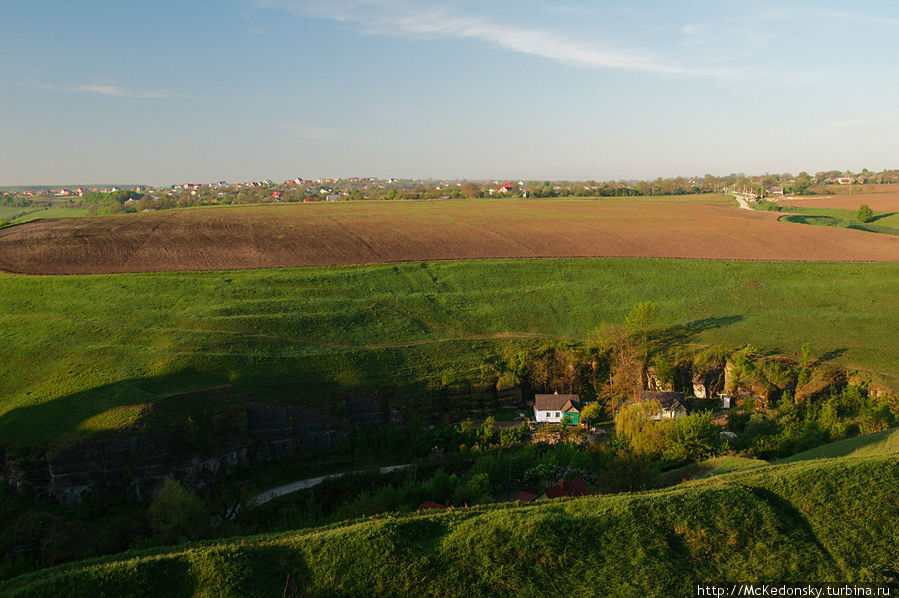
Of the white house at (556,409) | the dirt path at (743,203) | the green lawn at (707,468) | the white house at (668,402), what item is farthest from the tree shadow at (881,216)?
the green lawn at (707,468)

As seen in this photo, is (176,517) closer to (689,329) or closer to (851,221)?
(689,329)

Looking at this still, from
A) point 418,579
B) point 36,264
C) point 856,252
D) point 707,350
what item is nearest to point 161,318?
point 36,264

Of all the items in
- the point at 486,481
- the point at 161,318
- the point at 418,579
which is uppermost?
the point at 161,318

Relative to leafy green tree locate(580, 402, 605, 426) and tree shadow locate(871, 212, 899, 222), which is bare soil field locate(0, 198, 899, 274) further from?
leafy green tree locate(580, 402, 605, 426)

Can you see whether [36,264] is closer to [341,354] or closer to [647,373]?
[341,354]

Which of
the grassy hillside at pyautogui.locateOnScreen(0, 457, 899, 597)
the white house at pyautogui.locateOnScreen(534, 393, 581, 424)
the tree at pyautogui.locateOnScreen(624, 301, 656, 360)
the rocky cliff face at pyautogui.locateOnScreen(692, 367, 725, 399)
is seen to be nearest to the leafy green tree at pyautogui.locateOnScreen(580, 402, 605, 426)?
the white house at pyautogui.locateOnScreen(534, 393, 581, 424)

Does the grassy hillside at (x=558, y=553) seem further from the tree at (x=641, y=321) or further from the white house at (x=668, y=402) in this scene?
the tree at (x=641, y=321)
